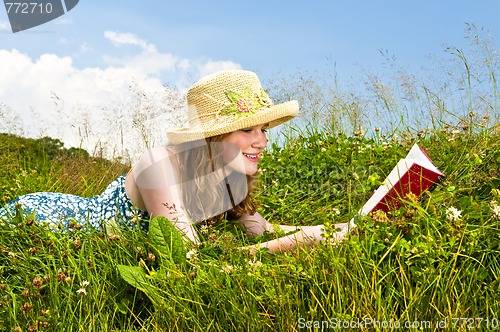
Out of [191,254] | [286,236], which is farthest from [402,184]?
[191,254]

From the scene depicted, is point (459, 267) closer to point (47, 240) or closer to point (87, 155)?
point (47, 240)

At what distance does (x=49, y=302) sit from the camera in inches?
137

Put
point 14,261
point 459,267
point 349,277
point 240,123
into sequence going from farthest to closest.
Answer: point 240,123
point 14,261
point 459,267
point 349,277

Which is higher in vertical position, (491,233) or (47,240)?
(47,240)

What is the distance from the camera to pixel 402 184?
3623mm

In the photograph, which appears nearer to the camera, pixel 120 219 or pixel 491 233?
pixel 491 233

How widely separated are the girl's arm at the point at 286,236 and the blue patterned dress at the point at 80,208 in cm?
80

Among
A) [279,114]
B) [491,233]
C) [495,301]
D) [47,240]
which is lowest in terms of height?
[495,301]

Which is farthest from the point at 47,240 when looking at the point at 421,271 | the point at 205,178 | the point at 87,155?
the point at 87,155

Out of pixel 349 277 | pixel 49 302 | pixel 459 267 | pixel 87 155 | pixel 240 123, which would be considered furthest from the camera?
pixel 87 155

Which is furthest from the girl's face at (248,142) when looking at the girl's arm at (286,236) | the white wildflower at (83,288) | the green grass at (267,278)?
the white wildflower at (83,288)

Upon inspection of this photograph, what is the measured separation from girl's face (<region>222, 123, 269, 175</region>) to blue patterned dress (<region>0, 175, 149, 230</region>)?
31.9 inches

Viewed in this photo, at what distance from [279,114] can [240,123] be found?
1.00 ft

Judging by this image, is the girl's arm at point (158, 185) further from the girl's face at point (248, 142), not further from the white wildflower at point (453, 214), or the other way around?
the white wildflower at point (453, 214)
